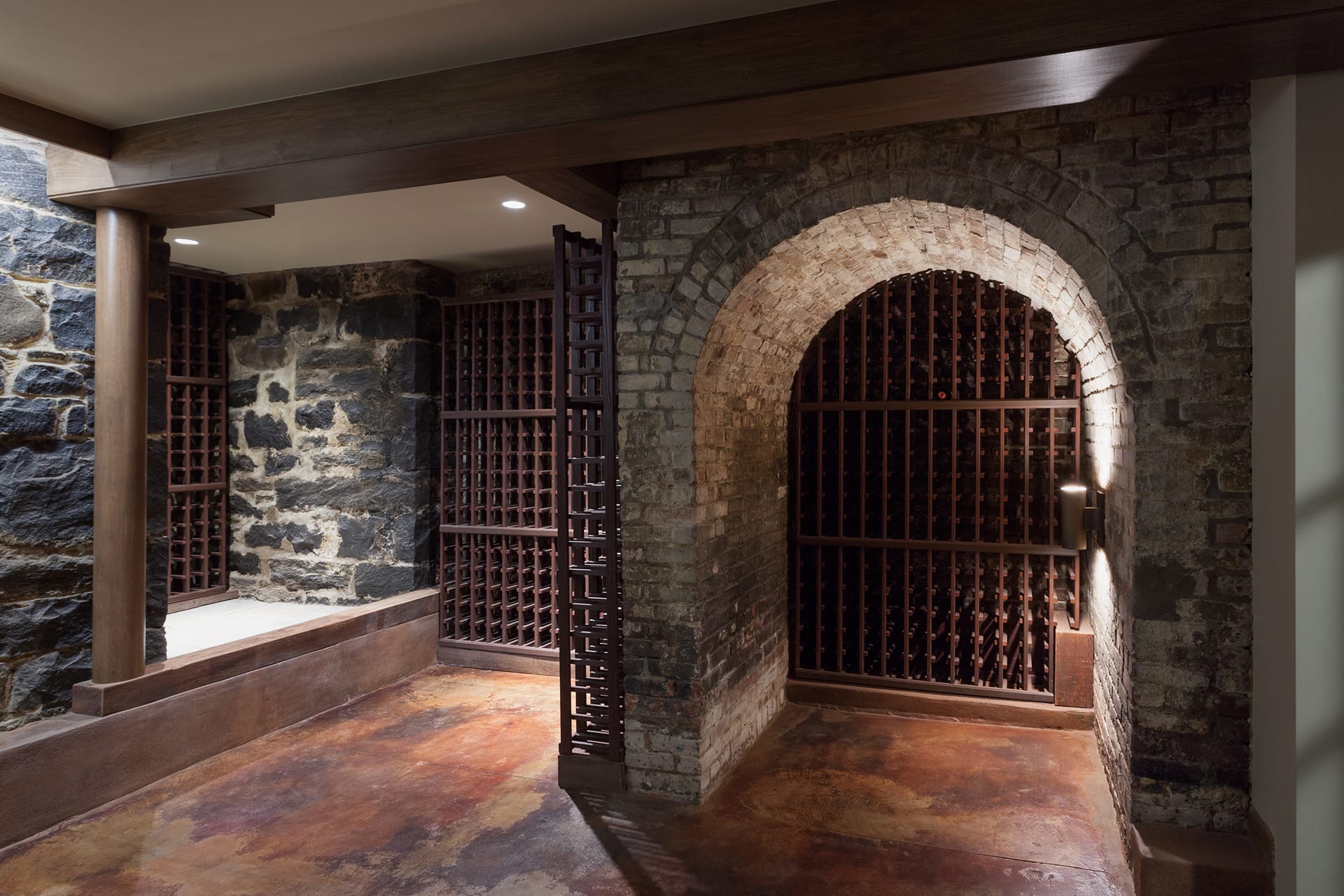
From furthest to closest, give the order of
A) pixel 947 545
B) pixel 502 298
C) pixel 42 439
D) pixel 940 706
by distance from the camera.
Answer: pixel 502 298
pixel 947 545
pixel 940 706
pixel 42 439

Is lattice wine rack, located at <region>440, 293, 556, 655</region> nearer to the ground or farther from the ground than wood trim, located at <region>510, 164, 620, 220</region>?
nearer to the ground

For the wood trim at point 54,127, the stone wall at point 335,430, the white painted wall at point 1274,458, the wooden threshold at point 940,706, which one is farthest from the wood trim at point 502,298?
the white painted wall at point 1274,458

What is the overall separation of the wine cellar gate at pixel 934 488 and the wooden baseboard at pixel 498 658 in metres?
1.70

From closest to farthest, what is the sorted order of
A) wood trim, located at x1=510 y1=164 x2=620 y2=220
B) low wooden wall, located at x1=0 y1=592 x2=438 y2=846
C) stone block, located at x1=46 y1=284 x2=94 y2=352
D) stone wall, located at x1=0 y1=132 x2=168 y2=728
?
1. wood trim, located at x1=510 y1=164 x2=620 y2=220
2. low wooden wall, located at x1=0 y1=592 x2=438 y2=846
3. stone wall, located at x1=0 y1=132 x2=168 y2=728
4. stone block, located at x1=46 y1=284 x2=94 y2=352

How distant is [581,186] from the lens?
3348mm

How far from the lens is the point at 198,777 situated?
155 inches

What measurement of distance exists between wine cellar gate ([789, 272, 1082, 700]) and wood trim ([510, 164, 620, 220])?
191 centimetres

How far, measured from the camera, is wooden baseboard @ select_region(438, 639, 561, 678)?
554 cm

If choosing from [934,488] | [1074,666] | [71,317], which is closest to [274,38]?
[71,317]

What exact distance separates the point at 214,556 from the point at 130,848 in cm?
314

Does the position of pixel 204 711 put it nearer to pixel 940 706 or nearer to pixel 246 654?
pixel 246 654

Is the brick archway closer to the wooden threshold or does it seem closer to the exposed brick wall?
the exposed brick wall

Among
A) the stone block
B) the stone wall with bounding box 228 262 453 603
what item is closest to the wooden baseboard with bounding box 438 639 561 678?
the stone wall with bounding box 228 262 453 603

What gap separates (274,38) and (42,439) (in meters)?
2.21
